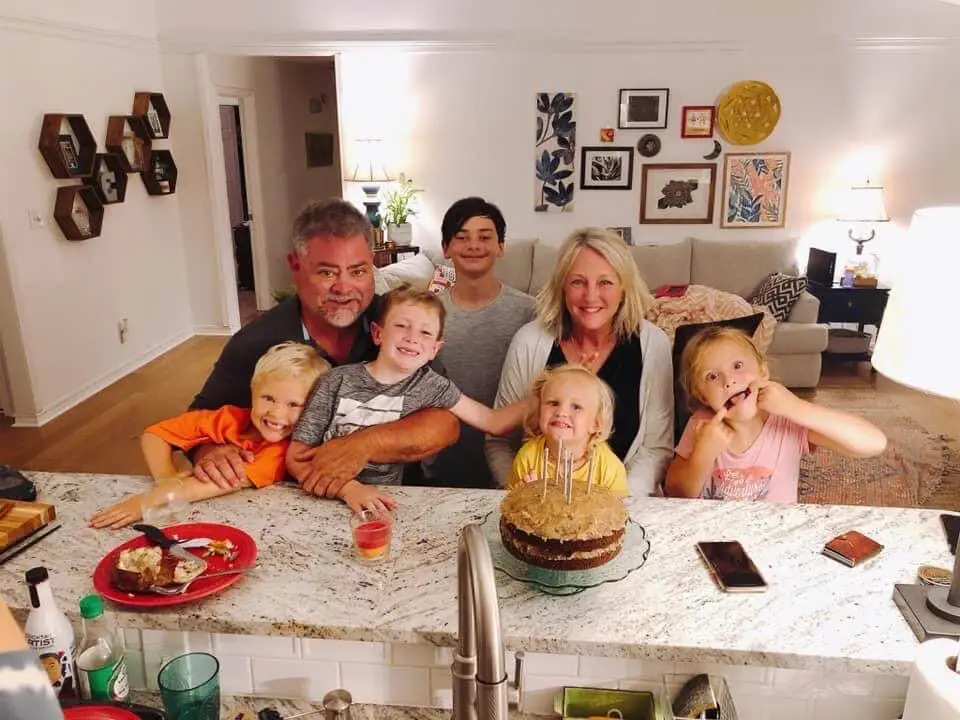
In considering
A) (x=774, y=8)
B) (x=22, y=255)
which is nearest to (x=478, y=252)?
(x=22, y=255)

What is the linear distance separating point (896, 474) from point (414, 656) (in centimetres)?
294

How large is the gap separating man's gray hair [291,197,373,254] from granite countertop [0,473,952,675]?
0.64 meters

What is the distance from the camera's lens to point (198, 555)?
1.27 metres

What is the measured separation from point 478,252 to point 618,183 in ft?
12.8

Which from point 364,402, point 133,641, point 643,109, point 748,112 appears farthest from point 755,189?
point 133,641

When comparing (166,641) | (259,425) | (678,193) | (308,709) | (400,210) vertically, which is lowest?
(308,709)

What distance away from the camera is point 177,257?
5.98m

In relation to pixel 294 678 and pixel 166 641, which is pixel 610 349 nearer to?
pixel 294 678

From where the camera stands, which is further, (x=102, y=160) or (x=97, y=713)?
(x=102, y=160)

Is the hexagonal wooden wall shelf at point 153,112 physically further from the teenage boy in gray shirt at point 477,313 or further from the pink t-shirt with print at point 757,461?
the pink t-shirt with print at point 757,461

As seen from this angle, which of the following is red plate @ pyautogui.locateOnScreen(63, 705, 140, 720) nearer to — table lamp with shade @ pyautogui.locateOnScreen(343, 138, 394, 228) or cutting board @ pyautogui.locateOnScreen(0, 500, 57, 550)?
cutting board @ pyautogui.locateOnScreen(0, 500, 57, 550)

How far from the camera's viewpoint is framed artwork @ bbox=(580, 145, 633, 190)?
18.9 ft

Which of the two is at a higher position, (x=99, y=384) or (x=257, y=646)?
(x=257, y=646)

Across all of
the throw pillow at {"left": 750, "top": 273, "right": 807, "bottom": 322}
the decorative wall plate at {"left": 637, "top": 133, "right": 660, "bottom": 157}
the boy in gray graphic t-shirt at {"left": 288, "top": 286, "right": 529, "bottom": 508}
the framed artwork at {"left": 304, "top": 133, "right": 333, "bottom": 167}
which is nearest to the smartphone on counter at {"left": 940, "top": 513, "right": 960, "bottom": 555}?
the boy in gray graphic t-shirt at {"left": 288, "top": 286, "right": 529, "bottom": 508}
